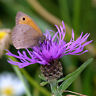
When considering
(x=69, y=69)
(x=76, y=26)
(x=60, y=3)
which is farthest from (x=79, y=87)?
(x=60, y=3)

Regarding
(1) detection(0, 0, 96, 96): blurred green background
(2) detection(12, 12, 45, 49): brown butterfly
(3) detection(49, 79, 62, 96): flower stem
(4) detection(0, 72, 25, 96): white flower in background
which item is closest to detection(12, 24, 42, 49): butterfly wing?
(2) detection(12, 12, 45, 49): brown butterfly

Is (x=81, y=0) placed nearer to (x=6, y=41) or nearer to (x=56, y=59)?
(x=6, y=41)

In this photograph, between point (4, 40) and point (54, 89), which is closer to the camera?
point (54, 89)

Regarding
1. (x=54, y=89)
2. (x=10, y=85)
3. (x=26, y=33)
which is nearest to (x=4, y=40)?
(x=26, y=33)

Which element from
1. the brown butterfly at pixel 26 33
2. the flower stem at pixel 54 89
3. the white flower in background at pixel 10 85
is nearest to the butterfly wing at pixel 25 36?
the brown butterfly at pixel 26 33

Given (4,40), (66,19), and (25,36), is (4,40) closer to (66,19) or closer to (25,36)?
(25,36)
